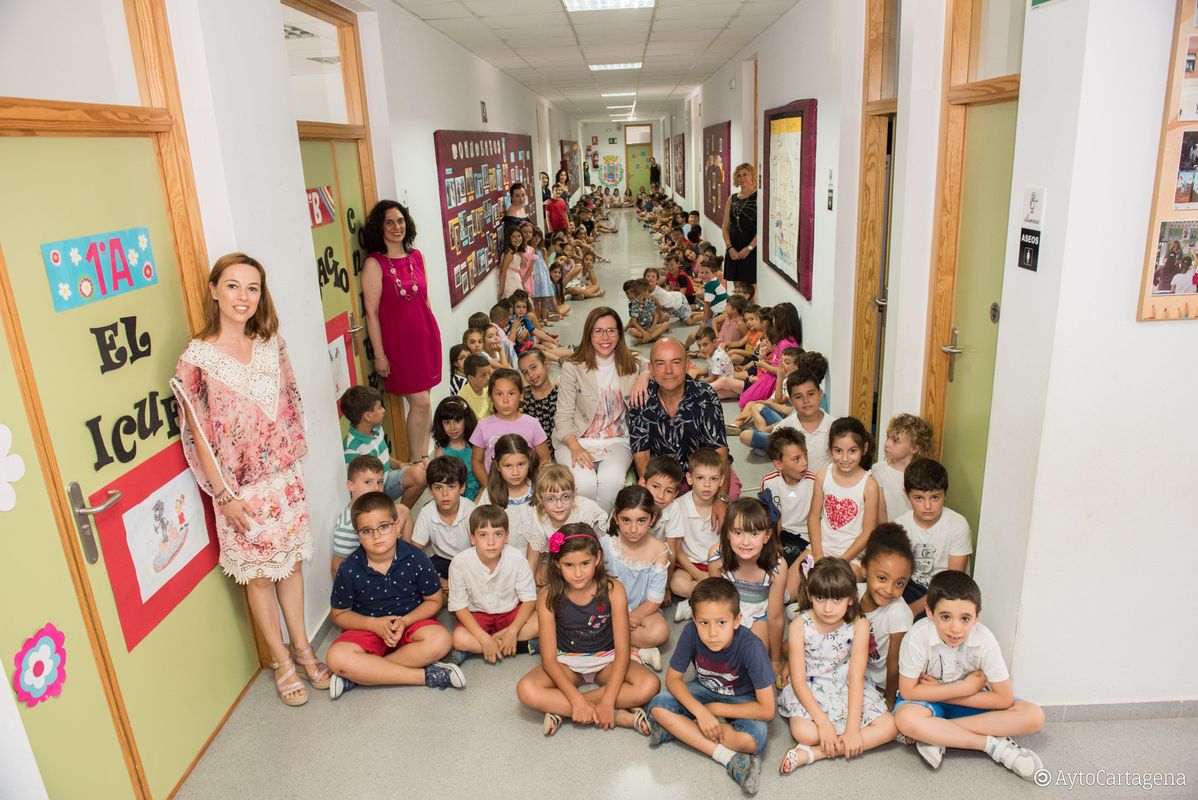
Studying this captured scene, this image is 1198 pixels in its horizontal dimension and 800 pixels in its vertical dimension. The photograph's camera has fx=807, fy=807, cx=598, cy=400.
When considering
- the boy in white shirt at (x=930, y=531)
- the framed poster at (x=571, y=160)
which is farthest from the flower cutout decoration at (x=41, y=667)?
the framed poster at (x=571, y=160)

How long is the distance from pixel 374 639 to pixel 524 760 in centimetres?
91

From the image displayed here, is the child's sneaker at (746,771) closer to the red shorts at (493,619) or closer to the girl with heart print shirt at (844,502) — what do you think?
the girl with heart print shirt at (844,502)

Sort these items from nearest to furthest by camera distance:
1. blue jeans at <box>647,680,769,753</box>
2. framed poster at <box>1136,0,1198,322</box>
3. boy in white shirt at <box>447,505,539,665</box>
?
framed poster at <box>1136,0,1198,322</box> < blue jeans at <box>647,680,769,753</box> < boy in white shirt at <box>447,505,539,665</box>

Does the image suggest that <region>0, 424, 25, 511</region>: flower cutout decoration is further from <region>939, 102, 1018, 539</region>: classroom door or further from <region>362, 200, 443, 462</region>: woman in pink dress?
<region>939, 102, 1018, 539</region>: classroom door

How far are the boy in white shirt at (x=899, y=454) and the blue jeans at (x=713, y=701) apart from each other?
117cm

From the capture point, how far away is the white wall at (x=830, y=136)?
5184 millimetres

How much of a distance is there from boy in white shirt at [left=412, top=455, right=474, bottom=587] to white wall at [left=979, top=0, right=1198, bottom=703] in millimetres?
2266

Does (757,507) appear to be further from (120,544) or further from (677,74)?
(677,74)

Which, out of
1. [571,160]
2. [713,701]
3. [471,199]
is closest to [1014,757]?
[713,701]

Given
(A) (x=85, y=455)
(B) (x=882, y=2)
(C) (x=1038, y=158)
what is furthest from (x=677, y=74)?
(A) (x=85, y=455)

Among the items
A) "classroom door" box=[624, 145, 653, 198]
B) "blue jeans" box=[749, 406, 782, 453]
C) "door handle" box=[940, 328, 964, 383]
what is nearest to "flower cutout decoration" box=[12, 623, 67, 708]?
"door handle" box=[940, 328, 964, 383]

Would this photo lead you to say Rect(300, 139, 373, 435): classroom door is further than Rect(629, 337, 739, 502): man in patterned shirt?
Yes

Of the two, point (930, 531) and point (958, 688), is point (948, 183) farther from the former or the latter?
point (958, 688)

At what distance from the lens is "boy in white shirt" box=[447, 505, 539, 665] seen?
3.46 metres
